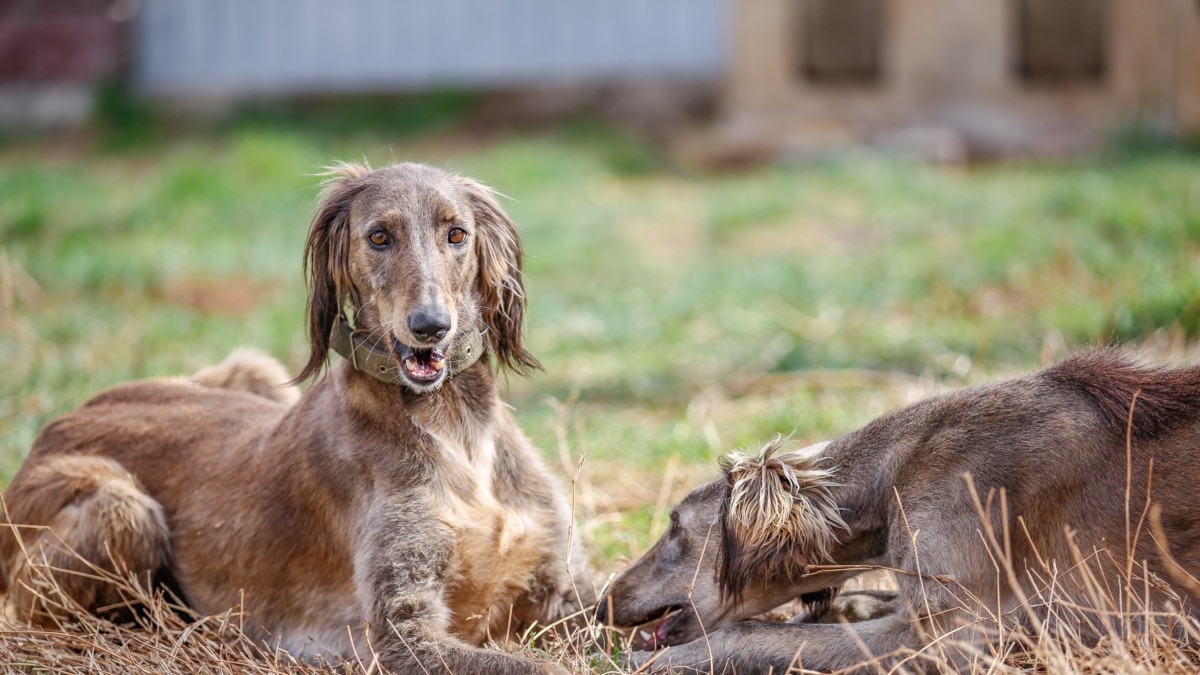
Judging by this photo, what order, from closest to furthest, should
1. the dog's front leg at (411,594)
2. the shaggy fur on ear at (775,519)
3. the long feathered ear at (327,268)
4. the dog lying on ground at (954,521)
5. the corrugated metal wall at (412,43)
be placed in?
the dog lying on ground at (954,521), the dog's front leg at (411,594), the shaggy fur on ear at (775,519), the long feathered ear at (327,268), the corrugated metal wall at (412,43)

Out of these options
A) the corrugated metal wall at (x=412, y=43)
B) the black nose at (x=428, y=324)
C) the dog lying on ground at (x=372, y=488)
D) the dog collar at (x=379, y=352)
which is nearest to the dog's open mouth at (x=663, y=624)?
the dog lying on ground at (x=372, y=488)

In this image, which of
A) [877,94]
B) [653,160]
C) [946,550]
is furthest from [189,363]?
[877,94]

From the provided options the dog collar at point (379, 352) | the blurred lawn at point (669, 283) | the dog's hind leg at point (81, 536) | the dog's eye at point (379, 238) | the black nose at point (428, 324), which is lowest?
the blurred lawn at point (669, 283)

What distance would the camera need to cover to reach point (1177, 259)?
8.09 meters

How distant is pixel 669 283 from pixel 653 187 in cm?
384

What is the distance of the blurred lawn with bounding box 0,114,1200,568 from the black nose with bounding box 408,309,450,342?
0.86 meters

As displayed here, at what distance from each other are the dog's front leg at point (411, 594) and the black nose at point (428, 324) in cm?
50

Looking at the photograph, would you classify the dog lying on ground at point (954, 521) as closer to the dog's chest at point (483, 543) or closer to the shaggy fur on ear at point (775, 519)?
the shaggy fur on ear at point (775, 519)

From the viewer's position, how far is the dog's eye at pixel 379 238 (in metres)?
3.76

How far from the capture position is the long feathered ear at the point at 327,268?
388 cm

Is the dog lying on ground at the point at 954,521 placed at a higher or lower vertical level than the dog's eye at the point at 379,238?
lower

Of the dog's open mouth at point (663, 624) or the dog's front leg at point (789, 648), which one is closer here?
the dog's front leg at point (789, 648)

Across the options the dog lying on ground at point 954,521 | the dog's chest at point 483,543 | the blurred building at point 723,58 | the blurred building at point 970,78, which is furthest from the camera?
the blurred building at point 723,58

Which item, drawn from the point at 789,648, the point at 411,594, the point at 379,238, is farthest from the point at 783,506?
the point at 379,238
